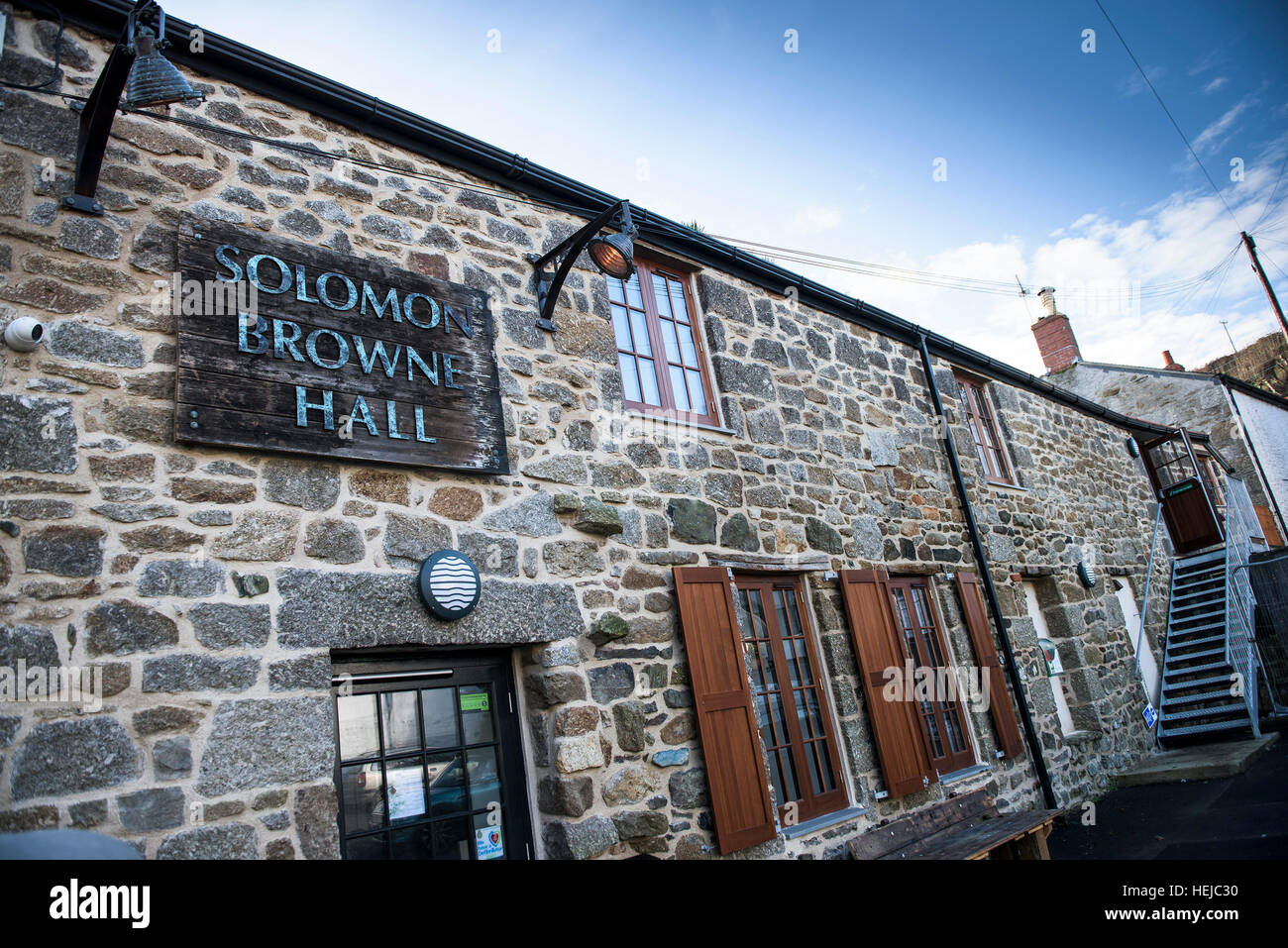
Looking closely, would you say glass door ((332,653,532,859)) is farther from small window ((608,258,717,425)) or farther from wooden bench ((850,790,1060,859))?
wooden bench ((850,790,1060,859))

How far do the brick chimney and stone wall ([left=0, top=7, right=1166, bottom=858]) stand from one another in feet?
42.5

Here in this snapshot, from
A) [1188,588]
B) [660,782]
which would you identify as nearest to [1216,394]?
[1188,588]

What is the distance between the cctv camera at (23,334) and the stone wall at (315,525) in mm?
71

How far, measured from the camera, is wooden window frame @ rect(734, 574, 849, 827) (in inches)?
194

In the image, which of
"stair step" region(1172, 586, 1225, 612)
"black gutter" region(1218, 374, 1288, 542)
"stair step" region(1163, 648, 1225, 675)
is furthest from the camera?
"black gutter" region(1218, 374, 1288, 542)

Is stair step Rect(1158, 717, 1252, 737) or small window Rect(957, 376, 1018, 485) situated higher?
small window Rect(957, 376, 1018, 485)

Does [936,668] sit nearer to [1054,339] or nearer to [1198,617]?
[1198,617]

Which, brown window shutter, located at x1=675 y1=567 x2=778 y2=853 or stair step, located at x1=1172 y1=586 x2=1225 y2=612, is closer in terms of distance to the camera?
brown window shutter, located at x1=675 y1=567 x2=778 y2=853

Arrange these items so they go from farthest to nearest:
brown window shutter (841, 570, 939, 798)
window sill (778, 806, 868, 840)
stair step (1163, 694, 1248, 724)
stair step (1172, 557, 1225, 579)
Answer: stair step (1172, 557, 1225, 579), stair step (1163, 694, 1248, 724), brown window shutter (841, 570, 939, 798), window sill (778, 806, 868, 840)

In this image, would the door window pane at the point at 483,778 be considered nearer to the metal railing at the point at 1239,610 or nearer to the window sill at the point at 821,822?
the window sill at the point at 821,822

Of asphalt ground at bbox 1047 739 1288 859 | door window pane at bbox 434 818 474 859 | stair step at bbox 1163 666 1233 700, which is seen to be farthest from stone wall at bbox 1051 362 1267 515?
door window pane at bbox 434 818 474 859

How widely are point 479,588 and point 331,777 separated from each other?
1.04 m

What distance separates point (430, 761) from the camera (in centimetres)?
358

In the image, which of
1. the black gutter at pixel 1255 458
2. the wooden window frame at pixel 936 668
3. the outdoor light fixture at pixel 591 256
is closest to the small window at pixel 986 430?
the wooden window frame at pixel 936 668
